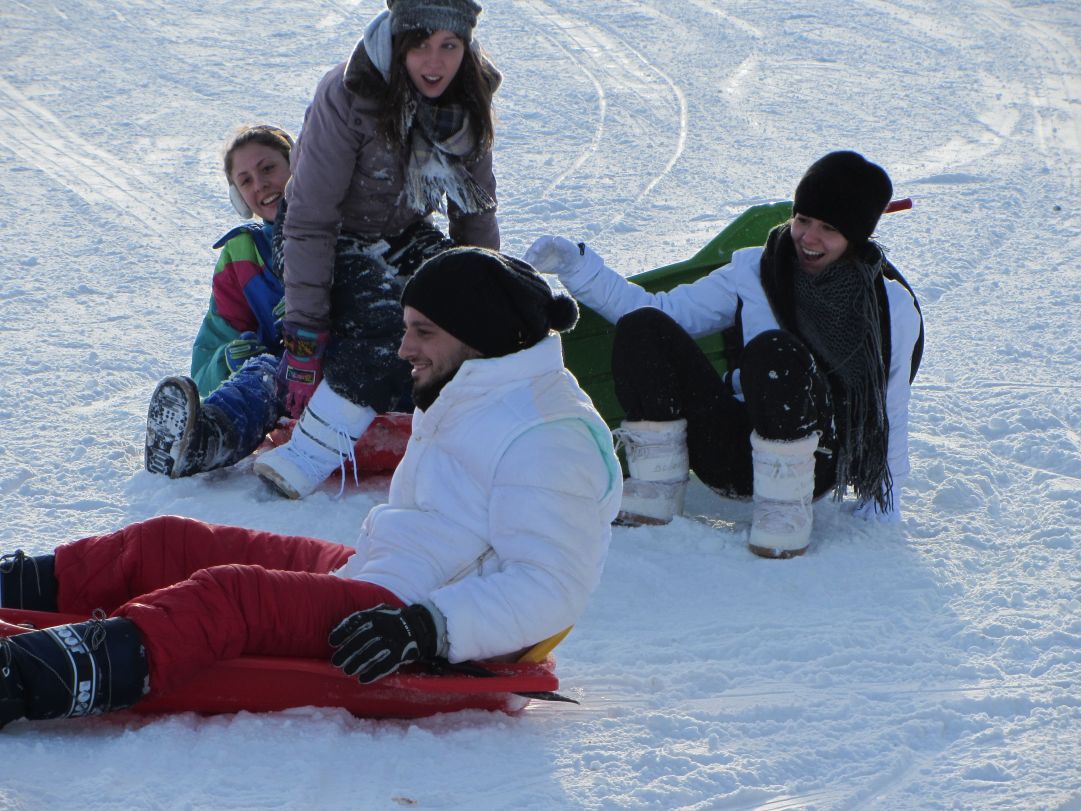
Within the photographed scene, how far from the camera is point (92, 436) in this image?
152 inches

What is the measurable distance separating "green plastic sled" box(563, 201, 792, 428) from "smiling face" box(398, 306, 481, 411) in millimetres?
1276

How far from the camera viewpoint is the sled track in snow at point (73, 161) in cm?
600

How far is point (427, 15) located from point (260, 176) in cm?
91

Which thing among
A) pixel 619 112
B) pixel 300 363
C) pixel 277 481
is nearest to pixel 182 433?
pixel 277 481

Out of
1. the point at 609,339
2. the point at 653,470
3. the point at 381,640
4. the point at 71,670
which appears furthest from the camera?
the point at 609,339

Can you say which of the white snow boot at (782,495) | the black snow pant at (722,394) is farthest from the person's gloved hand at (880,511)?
the white snow boot at (782,495)

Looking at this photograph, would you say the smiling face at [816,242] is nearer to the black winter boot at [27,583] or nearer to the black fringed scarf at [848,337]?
the black fringed scarf at [848,337]

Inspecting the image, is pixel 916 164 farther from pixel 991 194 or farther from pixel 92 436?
pixel 92 436

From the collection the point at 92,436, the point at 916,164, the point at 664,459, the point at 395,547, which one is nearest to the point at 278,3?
the point at 916,164

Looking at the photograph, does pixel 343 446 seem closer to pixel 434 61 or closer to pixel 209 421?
pixel 209 421

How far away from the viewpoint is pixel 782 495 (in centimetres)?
320

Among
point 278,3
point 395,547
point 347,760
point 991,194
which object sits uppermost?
point 278,3

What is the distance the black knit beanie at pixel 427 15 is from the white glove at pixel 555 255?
1.86 ft

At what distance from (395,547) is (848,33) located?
7.31 meters
